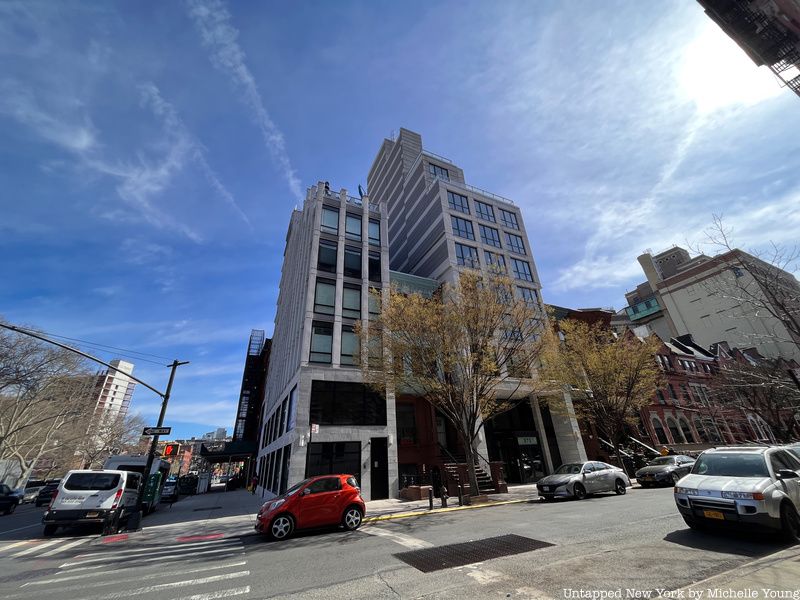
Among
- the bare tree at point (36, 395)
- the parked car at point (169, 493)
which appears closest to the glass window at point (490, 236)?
the parked car at point (169, 493)

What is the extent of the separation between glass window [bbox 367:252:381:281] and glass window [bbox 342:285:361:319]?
2102 millimetres

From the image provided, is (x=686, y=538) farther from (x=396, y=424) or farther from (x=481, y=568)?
(x=396, y=424)

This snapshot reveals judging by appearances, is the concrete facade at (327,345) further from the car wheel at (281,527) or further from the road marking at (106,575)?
the road marking at (106,575)

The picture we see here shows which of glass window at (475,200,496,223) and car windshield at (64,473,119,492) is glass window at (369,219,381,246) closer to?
glass window at (475,200,496,223)

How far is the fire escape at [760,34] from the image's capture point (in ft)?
83.8

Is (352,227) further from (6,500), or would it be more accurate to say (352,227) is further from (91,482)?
(6,500)

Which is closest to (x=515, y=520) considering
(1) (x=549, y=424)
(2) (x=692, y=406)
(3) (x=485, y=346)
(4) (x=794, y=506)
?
(4) (x=794, y=506)

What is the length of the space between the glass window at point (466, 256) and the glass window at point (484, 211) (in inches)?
208

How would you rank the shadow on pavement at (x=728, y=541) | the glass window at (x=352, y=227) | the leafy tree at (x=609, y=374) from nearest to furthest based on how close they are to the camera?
the shadow on pavement at (x=728, y=541), the leafy tree at (x=609, y=374), the glass window at (x=352, y=227)

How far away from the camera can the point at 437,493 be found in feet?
67.7

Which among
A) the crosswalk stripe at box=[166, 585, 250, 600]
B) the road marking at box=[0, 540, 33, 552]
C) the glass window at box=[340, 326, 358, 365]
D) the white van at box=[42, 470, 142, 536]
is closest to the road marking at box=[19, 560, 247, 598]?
the crosswalk stripe at box=[166, 585, 250, 600]

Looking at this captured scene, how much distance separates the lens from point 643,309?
68.7m

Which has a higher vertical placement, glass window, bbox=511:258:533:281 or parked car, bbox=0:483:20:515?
glass window, bbox=511:258:533:281

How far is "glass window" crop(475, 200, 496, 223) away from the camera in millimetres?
36906
